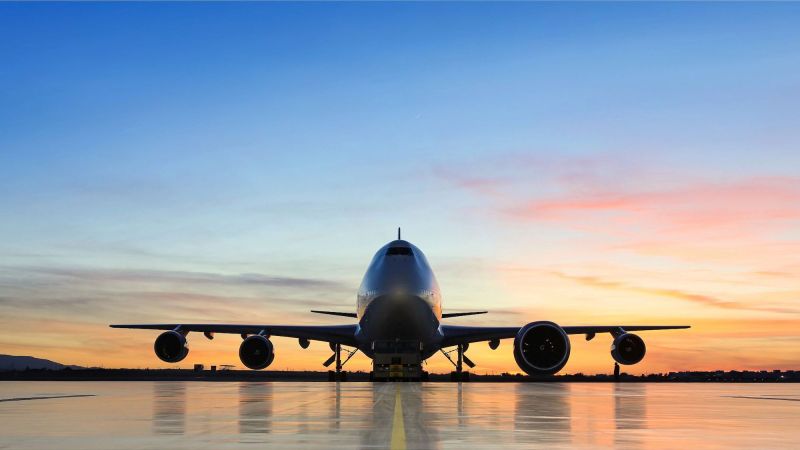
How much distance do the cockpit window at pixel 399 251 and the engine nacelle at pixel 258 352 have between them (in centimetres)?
770

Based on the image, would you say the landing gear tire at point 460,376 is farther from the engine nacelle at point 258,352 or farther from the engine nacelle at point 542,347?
the engine nacelle at point 258,352

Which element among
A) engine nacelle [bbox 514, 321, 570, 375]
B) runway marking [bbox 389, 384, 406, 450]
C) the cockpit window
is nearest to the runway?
runway marking [bbox 389, 384, 406, 450]

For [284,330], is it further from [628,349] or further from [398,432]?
[398,432]

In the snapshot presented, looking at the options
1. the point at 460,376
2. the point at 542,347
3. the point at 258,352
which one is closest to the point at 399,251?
the point at 542,347

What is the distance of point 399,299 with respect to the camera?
3478 cm

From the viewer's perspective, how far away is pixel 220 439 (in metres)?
10.2

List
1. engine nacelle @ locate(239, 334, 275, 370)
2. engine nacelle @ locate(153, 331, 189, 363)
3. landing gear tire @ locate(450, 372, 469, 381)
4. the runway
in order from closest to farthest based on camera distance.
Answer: the runway < engine nacelle @ locate(239, 334, 275, 370) < engine nacelle @ locate(153, 331, 189, 363) < landing gear tire @ locate(450, 372, 469, 381)

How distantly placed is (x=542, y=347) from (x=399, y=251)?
6869 mm

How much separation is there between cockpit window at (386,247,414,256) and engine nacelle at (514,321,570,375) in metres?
5.45

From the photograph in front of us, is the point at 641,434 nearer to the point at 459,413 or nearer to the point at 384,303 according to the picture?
the point at 459,413

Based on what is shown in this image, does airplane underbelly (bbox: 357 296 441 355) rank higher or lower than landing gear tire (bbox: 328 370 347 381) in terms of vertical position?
higher

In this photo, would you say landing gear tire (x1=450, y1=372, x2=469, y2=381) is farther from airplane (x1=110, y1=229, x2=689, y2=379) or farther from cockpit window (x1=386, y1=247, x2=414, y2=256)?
cockpit window (x1=386, y1=247, x2=414, y2=256)

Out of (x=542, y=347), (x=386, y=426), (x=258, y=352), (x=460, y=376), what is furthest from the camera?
(x=460, y=376)

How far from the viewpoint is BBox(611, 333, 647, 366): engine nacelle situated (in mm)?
41500
